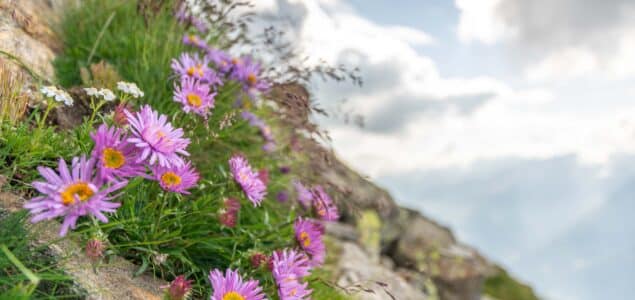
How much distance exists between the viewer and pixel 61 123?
273 cm

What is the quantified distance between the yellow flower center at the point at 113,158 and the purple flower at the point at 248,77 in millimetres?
1736

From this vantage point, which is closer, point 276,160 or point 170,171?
point 170,171

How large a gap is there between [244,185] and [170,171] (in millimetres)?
411

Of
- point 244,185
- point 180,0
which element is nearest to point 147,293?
point 244,185

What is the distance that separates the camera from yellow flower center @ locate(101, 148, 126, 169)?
1440mm

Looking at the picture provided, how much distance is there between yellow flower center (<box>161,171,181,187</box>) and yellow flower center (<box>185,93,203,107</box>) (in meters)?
0.58

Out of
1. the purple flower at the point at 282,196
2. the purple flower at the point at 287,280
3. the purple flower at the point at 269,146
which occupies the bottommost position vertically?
the purple flower at the point at 287,280

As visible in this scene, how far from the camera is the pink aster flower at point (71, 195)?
1315 mm

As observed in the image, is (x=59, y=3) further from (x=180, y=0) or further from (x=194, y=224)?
(x=194, y=224)

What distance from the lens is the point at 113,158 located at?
1462mm

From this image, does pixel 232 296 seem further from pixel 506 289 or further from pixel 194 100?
pixel 506 289

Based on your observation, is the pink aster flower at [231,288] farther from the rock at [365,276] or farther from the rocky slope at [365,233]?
the rock at [365,276]

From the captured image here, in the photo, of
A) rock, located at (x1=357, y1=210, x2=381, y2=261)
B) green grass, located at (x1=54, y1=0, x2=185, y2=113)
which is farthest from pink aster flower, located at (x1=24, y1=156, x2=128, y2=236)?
rock, located at (x1=357, y1=210, x2=381, y2=261)

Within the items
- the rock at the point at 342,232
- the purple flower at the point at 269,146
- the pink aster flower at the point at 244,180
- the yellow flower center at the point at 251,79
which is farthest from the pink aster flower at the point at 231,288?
the rock at the point at 342,232
